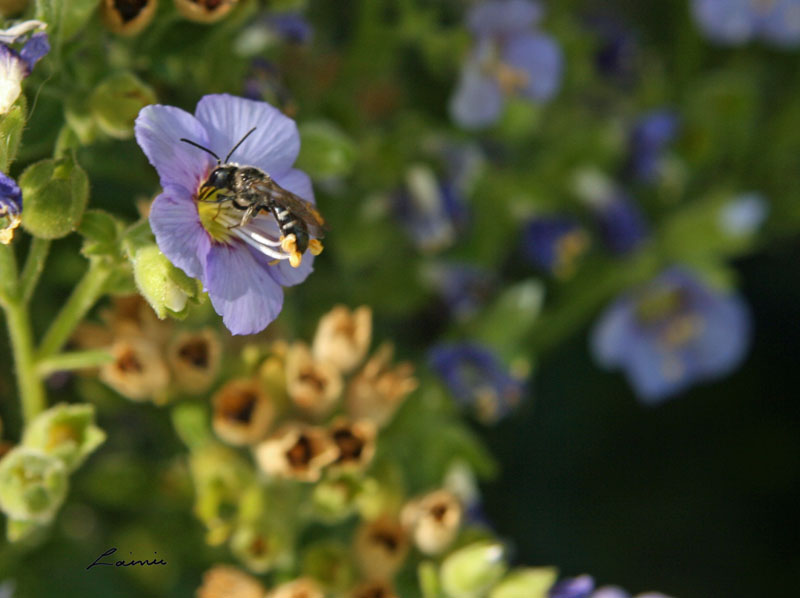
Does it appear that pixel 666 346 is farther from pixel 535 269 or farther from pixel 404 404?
pixel 404 404

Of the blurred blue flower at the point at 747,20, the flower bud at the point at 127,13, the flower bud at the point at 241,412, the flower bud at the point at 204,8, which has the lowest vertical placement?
the flower bud at the point at 241,412

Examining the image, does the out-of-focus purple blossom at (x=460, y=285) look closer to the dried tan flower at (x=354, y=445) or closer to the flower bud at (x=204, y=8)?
the dried tan flower at (x=354, y=445)

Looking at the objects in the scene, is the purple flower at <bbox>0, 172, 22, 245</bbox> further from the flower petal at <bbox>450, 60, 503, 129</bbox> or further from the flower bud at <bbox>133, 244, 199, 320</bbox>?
the flower petal at <bbox>450, 60, 503, 129</bbox>

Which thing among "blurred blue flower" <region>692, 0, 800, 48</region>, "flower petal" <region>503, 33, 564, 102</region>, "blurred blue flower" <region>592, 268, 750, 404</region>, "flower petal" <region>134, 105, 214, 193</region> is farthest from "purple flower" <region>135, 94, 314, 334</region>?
"blurred blue flower" <region>692, 0, 800, 48</region>

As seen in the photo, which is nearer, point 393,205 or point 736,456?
point 393,205

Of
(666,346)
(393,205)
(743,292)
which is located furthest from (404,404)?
(743,292)

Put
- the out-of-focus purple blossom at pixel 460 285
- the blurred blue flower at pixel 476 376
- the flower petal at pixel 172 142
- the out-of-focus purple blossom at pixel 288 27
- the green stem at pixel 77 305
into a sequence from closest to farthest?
1. the flower petal at pixel 172 142
2. the green stem at pixel 77 305
3. the out-of-focus purple blossom at pixel 288 27
4. the blurred blue flower at pixel 476 376
5. the out-of-focus purple blossom at pixel 460 285

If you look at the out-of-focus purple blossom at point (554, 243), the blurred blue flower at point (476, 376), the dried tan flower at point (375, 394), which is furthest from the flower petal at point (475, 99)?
the dried tan flower at point (375, 394)
